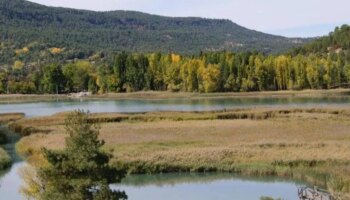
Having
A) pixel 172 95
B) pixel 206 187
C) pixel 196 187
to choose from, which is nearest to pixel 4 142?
pixel 196 187

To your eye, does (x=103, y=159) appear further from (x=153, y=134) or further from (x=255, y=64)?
(x=255, y=64)

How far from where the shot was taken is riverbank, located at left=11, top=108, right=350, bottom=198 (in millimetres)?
45094

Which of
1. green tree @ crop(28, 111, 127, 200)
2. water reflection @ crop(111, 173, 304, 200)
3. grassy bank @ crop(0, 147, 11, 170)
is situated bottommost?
water reflection @ crop(111, 173, 304, 200)

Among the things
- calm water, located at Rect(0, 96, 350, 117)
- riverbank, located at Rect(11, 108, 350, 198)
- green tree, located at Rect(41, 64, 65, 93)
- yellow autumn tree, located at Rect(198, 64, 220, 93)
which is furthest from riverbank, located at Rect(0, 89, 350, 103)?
riverbank, located at Rect(11, 108, 350, 198)

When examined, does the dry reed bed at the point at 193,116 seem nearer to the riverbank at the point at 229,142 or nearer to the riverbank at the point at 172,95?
the riverbank at the point at 229,142

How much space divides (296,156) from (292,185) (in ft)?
19.4

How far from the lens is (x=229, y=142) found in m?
55.5

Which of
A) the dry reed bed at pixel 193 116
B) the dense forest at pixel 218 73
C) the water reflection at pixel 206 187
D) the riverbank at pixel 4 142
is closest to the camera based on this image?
the water reflection at pixel 206 187

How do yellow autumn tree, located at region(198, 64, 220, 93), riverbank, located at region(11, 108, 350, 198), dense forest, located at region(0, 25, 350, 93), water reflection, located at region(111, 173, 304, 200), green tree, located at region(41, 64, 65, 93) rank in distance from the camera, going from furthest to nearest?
green tree, located at region(41, 64, 65, 93) → yellow autumn tree, located at region(198, 64, 220, 93) → dense forest, located at region(0, 25, 350, 93) → riverbank, located at region(11, 108, 350, 198) → water reflection, located at region(111, 173, 304, 200)

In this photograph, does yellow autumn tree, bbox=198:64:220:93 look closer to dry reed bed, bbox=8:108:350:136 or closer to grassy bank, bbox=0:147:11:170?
dry reed bed, bbox=8:108:350:136

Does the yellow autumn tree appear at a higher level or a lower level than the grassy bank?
higher

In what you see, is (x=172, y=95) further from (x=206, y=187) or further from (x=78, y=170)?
(x=78, y=170)

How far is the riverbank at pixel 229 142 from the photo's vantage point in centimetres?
4509

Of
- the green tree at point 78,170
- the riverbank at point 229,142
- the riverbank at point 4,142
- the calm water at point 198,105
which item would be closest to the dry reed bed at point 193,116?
the riverbank at point 229,142
